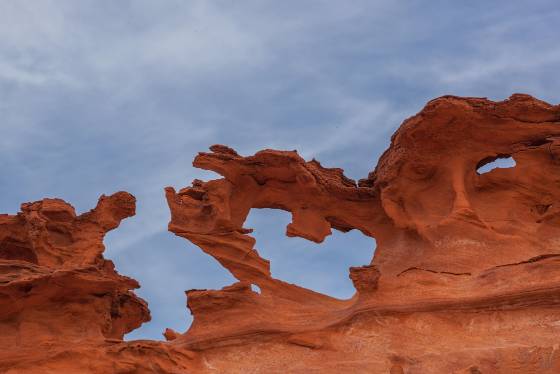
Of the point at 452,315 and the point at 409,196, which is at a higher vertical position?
the point at 409,196

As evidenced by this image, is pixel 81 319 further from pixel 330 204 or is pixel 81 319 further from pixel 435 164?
pixel 435 164

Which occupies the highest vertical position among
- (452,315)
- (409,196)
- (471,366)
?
(409,196)

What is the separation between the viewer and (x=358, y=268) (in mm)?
16422

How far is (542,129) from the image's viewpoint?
61.8 feet

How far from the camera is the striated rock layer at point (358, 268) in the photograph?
1575 cm

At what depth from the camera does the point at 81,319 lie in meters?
17.2

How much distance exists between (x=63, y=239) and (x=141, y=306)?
1819 millimetres

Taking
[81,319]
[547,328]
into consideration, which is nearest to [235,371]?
[81,319]

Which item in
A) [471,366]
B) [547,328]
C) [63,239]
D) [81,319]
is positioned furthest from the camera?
[63,239]

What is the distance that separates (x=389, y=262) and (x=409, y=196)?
1344mm

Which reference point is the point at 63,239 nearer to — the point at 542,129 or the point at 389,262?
the point at 389,262

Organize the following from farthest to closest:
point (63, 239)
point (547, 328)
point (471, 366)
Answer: point (63, 239) → point (547, 328) → point (471, 366)

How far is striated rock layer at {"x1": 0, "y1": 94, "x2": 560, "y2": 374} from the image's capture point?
51.7 feet

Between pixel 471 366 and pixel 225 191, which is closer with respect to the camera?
pixel 471 366
